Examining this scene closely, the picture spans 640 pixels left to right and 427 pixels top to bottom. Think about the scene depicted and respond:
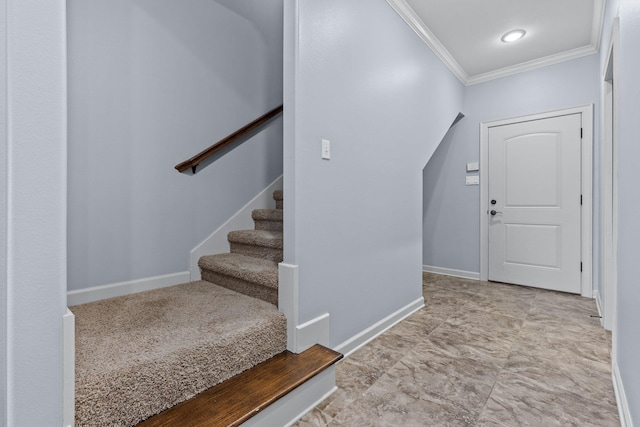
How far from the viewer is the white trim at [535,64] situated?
3019 mm

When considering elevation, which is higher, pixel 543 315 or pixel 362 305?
pixel 362 305

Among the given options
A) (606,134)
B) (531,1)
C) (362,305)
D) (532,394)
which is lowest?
(532,394)

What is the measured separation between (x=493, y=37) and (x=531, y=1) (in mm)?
494

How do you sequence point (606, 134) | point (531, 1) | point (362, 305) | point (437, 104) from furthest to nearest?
point (437, 104)
point (606, 134)
point (531, 1)
point (362, 305)

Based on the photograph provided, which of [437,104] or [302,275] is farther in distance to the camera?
[437,104]

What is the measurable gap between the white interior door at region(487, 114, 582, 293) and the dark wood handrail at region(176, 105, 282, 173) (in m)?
2.61

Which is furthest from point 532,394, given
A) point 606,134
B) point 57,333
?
point 606,134

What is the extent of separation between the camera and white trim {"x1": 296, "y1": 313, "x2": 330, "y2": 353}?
1.56 m

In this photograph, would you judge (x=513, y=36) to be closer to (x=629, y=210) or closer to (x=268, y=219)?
(x=629, y=210)

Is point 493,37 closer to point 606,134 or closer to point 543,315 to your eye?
point 606,134

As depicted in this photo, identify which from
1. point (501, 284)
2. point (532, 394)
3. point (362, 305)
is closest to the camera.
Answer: point (532, 394)

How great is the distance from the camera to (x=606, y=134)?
8.13 ft

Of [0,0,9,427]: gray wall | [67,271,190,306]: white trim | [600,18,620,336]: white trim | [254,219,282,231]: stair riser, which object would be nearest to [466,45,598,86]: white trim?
[600,18,620,336]: white trim

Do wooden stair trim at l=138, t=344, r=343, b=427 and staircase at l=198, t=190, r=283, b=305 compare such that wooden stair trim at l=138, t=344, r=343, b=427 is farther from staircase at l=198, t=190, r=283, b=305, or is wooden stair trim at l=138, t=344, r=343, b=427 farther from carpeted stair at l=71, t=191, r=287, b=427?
staircase at l=198, t=190, r=283, b=305
